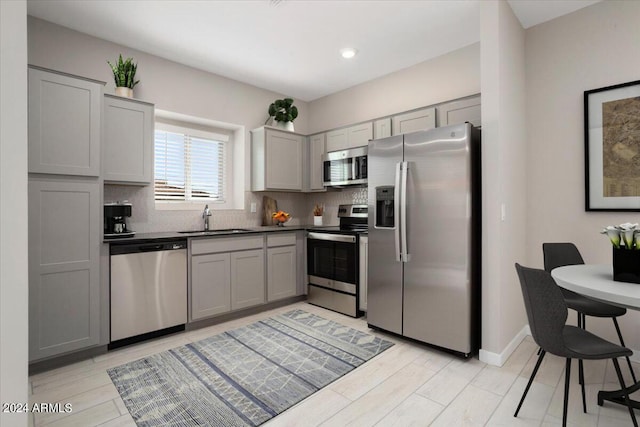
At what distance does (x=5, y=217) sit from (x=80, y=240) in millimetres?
1497

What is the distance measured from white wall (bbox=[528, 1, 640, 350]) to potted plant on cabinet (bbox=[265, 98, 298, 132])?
2.78m

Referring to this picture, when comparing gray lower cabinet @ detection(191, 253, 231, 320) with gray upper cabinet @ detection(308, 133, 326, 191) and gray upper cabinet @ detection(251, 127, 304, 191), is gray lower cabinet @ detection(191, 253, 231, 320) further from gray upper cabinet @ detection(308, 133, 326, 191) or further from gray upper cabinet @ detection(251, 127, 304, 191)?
gray upper cabinet @ detection(308, 133, 326, 191)

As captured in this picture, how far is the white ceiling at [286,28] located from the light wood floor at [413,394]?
291 cm

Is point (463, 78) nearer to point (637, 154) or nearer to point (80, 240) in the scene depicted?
point (637, 154)

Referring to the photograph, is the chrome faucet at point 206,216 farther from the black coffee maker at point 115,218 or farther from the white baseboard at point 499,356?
the white baseboard at point 499,356

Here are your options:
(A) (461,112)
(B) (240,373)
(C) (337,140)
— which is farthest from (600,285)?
(C) (337,140)

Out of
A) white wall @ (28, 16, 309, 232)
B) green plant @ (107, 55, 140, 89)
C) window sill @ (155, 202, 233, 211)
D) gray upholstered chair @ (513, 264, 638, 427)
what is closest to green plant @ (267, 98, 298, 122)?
white wall @ (28, 16, 309, 232)

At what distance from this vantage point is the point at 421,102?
146 inches

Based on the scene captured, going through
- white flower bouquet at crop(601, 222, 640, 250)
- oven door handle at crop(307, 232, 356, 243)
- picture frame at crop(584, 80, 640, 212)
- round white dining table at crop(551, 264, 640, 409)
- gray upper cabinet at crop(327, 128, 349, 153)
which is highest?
gray upper cabinet at crop(327, 128, 349, 153)

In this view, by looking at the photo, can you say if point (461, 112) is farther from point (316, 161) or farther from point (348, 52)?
point (316, 161)

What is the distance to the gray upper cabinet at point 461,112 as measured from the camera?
3012mm

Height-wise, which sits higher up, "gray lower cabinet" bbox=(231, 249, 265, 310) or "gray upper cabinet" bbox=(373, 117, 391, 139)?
"gray upper cabinet" bbox=(373, 117, 391, 139)

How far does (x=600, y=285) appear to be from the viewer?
1541 mm

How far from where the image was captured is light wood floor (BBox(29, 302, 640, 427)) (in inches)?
70.6
